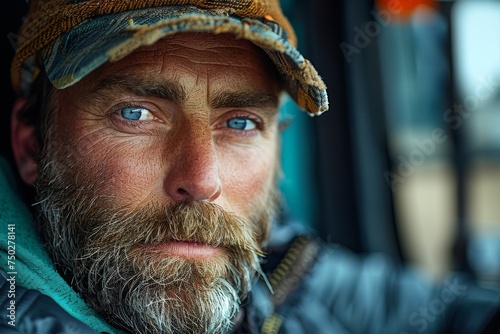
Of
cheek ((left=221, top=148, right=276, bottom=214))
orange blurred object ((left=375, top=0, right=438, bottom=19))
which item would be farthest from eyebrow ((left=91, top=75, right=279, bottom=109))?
orange blurred object ((left=375, top=0, right=438, bottom=19))

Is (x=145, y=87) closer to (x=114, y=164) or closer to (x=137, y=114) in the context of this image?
(x=137, y=114)

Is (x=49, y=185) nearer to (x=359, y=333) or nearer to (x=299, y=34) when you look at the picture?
(x=359, y=333)

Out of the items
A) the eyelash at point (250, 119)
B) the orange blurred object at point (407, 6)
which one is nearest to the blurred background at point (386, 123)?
the orange blurred object at point (407, 6)

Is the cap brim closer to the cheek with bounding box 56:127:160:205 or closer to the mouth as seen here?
the cheek with bounding box 56:127:160:205

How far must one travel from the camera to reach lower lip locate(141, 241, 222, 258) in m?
1.09

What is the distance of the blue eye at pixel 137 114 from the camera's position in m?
1.14

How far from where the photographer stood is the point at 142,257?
109cm

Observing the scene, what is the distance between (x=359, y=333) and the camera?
1.67 metres

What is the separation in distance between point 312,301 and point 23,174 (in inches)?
34.6

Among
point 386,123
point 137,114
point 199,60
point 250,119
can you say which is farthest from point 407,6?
point 137,114

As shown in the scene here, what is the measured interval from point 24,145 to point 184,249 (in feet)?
1.66

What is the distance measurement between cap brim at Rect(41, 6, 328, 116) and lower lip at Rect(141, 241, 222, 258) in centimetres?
35

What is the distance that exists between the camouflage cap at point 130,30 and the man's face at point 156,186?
0.26 ft

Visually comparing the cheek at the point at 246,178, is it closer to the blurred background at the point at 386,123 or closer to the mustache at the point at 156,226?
the mustache at the point at 156,226
